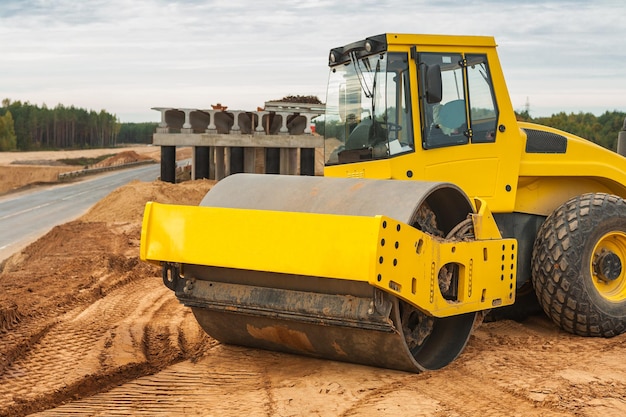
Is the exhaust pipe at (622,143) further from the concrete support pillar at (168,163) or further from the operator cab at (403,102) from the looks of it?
the concrete support pillar at (168,163)

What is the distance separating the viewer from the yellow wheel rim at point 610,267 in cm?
796

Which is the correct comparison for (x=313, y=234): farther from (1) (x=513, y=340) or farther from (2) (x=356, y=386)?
(1) (x=513, y=340)

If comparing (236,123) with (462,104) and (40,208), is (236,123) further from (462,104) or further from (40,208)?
(462,104)

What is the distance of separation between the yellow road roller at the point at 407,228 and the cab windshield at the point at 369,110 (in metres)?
0.02

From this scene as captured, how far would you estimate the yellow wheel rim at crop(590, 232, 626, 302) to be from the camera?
796cm

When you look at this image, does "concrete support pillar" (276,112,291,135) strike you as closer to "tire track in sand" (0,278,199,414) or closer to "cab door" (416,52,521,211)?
"tire track in sand" (0,278,199,414)

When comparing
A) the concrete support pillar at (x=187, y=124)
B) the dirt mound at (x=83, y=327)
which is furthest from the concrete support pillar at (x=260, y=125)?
the dirt mound at (x=83, y=327)

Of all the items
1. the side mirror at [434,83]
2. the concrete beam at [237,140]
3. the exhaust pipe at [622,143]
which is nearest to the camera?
the side mirror at [434,83]

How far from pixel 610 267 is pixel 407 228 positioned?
3.00m

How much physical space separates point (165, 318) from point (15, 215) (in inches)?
814

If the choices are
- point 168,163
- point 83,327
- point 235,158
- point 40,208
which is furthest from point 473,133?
point 40,208

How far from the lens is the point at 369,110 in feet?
25.5

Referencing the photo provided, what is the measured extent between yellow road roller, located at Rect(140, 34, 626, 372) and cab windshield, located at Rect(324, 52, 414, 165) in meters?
0.02

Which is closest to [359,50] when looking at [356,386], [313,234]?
[313,234]
